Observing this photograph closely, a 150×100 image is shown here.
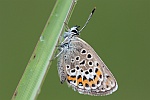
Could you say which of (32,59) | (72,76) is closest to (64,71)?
(72,76)

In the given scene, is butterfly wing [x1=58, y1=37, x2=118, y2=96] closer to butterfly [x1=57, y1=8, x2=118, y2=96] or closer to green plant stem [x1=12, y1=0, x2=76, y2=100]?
butterfly [x1=57, y1=8, x2=118, y2=96]

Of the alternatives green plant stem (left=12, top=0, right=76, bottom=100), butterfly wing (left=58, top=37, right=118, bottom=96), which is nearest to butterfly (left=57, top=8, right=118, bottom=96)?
butterfly wing (left=58, top=37, right=118, bottom=96)

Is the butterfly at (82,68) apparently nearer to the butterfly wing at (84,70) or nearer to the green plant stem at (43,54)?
the butterfly wing at (84,70)

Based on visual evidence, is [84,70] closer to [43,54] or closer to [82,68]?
[82,68]

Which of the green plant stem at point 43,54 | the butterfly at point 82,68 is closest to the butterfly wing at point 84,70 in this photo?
the butterfly at point 82,68

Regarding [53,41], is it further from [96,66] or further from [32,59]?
[96,66]

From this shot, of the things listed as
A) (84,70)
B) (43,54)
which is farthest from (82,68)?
(43,54)
